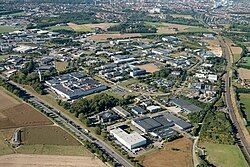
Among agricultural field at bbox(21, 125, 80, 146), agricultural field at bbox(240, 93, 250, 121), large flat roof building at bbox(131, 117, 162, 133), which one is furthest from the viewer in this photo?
agricultural field at bbox(240, 93, 250, 121)

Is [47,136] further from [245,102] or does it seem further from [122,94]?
[245,102]

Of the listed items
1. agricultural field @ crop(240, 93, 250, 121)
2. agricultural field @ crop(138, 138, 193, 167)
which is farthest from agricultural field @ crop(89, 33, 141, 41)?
agricultural field @ crop(138, 138, 193, 167)

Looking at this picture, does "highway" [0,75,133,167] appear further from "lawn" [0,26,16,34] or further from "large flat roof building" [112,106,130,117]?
"lawn" [0,26,16,34]

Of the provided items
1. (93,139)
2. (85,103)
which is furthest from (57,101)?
(93,139)

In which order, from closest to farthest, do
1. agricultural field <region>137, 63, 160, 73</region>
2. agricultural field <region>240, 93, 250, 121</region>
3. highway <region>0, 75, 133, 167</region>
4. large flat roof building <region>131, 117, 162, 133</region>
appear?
highway <region>0, 75, 133, 167</region>, large flat roof building <region>131, 117, 162, 133</region>, agricultural field <region>240, 93, 250, 121</region>, agricultural field <region>137, 63, 160, 73</region>

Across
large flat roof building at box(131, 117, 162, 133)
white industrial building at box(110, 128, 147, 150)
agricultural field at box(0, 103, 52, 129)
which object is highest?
white industrial building at box(110, 128, 147, 150)

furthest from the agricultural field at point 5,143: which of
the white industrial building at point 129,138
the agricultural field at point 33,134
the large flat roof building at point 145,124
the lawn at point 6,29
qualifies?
the lawn at point 6,29

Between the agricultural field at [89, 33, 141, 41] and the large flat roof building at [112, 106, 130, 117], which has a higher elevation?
the large flat roof building at [112, 106, 130, 117]
